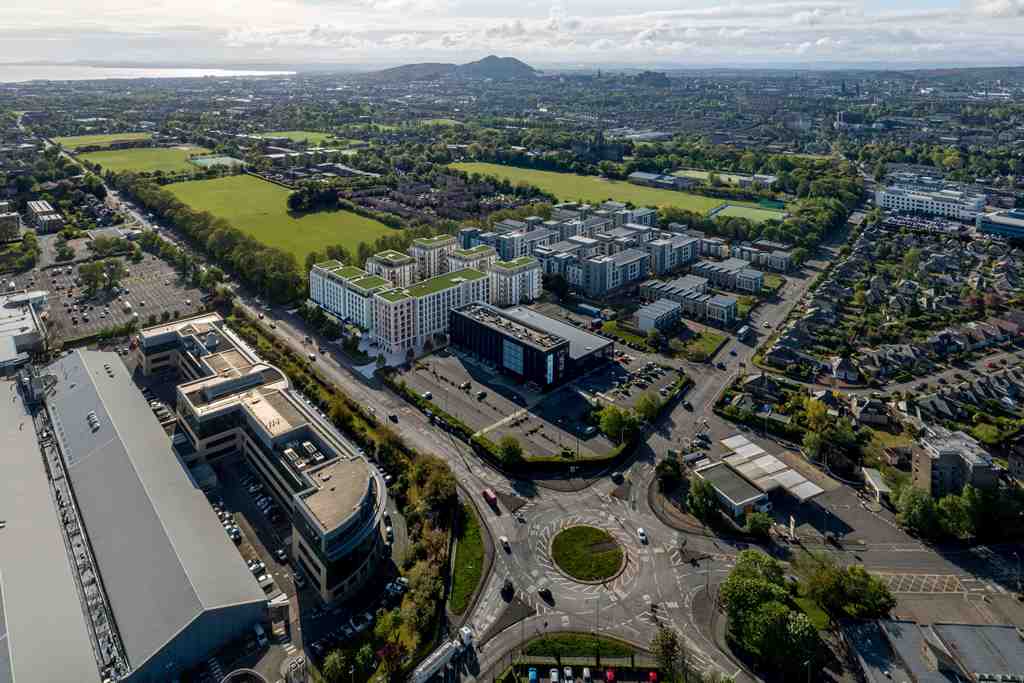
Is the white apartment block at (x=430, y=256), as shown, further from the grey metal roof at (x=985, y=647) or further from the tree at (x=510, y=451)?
the grey metal roof at (x=985, y=647)

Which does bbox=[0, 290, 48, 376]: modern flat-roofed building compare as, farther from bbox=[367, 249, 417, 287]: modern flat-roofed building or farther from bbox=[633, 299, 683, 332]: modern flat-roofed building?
bbox=[633, 299, 683, 332]: modern flat-roofed building

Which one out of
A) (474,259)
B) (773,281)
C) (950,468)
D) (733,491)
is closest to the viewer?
(950,468)

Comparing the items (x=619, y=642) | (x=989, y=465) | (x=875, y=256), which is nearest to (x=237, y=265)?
(x=619, y=642)

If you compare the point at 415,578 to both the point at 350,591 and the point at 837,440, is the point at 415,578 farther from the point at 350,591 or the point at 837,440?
the point at 837,440

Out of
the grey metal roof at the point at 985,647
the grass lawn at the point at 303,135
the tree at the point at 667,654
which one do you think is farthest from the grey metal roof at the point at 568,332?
the grass lawn at the point at 303,135

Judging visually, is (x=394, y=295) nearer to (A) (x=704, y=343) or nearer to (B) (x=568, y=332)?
(B) (x=568, y=332)

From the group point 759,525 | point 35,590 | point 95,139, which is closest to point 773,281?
point 759,525
